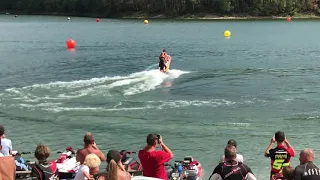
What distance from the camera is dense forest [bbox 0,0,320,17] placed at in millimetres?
112438

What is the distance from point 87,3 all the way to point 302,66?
341 feet

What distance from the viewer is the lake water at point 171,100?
18.0m

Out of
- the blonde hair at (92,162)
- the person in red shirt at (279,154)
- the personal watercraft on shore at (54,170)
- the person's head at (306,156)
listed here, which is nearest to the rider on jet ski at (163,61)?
the personal watercraft on shore at (54,170)

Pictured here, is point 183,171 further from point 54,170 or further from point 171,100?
point 171,100

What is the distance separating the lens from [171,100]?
80.8ft

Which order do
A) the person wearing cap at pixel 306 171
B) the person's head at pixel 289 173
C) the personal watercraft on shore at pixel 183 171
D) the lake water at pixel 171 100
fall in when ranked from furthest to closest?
the lake water at pixel 171 100, the personal watercraft on shore at pixel 183 171, the person's head at pixel 289 173, the person wearing cap at pixel 306 171

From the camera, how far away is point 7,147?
10.9m

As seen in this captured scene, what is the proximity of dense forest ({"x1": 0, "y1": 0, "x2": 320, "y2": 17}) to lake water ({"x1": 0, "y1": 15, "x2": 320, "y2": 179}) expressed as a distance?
2600 inches

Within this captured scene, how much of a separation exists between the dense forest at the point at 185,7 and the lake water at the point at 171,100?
6603 cm

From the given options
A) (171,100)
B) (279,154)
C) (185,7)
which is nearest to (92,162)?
(279,154)

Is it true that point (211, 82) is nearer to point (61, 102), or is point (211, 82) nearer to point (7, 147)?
point (61, 102)

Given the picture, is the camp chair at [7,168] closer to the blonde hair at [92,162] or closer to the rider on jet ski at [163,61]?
the blonde hair at [92,162]

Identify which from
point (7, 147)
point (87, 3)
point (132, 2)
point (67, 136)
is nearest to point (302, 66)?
point (67, 136)

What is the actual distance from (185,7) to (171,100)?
3768 inches
